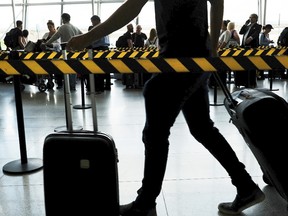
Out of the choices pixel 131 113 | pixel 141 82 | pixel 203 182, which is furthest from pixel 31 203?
pixel 141 82

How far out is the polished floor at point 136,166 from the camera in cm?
262

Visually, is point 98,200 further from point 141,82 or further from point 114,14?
point 141,82

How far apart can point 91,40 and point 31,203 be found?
1.49 meters

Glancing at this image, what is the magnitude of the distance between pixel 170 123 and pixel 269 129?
0.55 meters

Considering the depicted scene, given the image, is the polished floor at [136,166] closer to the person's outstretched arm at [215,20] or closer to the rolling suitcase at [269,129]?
the rolling suitcase at [269,129]

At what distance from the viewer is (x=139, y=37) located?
11.6 metres

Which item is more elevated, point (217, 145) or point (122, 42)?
point (122, 42)

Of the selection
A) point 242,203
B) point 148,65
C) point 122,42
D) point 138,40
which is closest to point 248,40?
point 138,40

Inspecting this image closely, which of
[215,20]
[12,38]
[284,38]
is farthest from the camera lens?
[284,38]

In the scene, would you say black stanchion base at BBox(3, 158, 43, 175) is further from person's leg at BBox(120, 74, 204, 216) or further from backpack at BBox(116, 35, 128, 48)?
backpack at BBox(116, 35, 128, 48)

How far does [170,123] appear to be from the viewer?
2.12 m

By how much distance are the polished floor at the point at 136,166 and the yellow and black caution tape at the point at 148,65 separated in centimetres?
106

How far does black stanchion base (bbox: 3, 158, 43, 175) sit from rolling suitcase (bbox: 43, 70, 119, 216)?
139 cm

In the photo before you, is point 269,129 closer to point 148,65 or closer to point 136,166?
point 148,65
